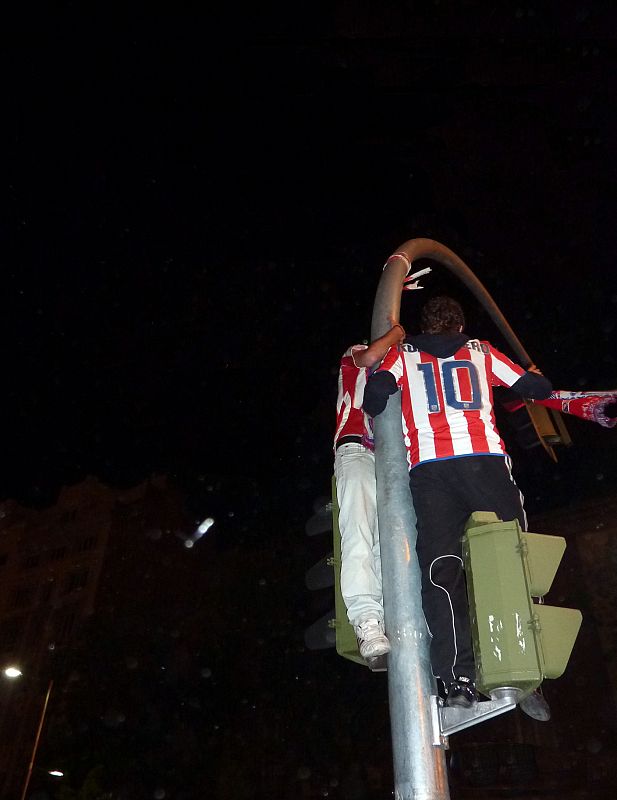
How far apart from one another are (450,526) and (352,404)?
1672 mm

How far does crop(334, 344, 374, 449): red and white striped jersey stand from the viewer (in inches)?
200

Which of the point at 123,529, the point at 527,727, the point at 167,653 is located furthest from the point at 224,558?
the point at 527,727

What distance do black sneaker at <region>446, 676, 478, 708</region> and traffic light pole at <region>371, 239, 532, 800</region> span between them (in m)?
0.10

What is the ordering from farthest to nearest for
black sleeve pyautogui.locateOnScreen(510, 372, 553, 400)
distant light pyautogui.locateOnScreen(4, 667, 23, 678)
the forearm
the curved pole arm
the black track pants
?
1. distant light pyautogui.locateOnScreen(4, 667, 23, 678)
2. black sleeve pyautogui.locateOnScreen(510, 372, 553, 400)
3. the curved pole arm
4. the forearm
5. the black track pants

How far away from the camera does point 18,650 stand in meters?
60.7

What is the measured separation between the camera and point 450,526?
3.88 m

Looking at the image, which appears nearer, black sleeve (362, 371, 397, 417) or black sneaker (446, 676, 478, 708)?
black sneaker (446, 676, 478, 708)

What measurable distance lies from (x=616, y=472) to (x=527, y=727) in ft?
32.0

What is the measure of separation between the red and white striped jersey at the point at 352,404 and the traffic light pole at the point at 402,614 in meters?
0.71

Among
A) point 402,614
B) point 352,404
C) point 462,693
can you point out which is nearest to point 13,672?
point 352,404

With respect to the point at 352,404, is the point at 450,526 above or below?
below

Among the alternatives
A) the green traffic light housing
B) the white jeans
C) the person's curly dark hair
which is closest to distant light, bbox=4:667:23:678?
the white jeans

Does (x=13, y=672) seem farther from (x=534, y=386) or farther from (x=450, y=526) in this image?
(x=450, y=526)

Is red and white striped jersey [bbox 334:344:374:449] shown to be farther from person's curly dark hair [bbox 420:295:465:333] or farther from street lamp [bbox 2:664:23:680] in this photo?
street lamp [bbox 2:664:23:680]
